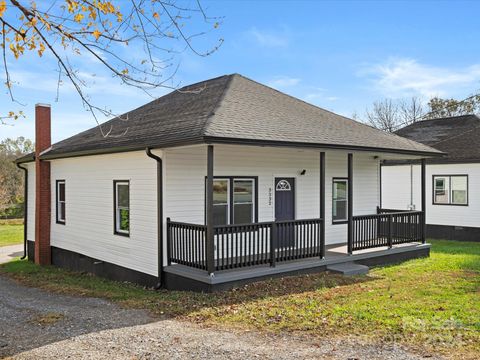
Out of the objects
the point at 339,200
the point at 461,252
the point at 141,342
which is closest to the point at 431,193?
the point at 461,252

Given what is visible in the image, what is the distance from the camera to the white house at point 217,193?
9453 mm

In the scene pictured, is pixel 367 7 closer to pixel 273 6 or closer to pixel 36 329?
pixel 273 6

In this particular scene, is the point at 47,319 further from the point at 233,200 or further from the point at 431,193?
the point at 431,193

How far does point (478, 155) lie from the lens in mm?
17438

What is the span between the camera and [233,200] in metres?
11.1

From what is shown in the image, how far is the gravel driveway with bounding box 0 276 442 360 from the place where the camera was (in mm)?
5738

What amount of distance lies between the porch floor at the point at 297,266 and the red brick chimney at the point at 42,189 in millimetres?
7176

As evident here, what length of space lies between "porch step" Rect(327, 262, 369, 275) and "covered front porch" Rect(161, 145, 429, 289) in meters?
0.14

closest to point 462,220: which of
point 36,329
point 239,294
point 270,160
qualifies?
point 270,160

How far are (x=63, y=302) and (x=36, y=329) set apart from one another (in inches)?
86.0

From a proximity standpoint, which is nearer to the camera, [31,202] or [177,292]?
[177,292]

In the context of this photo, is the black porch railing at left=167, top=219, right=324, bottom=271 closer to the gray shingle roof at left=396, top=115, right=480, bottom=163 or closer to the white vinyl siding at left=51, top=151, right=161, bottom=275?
the white vinyl siding at left=51, top=151, right=161, bottom=275

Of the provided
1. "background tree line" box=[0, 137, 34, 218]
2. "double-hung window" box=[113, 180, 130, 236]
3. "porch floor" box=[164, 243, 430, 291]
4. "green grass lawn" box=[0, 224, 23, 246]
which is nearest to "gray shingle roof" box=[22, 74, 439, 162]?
"double-hung window" box=[113, 180, 130, 236]

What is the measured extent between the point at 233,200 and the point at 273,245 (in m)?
1.94
